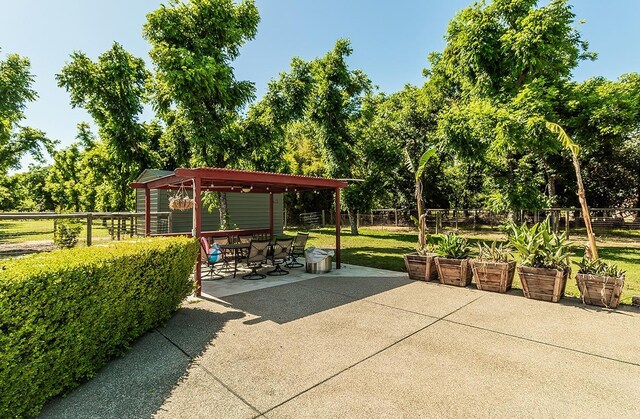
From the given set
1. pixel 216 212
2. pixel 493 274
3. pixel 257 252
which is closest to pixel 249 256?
pixel 257 252

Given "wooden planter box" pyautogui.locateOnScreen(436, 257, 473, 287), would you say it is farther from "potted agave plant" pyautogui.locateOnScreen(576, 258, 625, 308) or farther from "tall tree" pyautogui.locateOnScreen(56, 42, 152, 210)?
"tall tree" pyautogui.locateOnScreen(56, 42, 152, 210)

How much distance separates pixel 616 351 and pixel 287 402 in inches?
160

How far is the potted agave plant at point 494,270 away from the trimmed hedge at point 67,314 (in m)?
6.15

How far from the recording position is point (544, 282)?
5.54m

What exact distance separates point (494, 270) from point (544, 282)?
0.85 metres

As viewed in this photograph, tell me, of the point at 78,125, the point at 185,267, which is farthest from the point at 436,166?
the point at 78,125

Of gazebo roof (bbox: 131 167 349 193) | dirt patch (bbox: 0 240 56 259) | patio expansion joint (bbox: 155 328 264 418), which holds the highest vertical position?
gazebo roof (bbox: 131 167 349 193)

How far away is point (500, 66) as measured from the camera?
13.2m

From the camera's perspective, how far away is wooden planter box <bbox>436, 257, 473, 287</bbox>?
6.59m

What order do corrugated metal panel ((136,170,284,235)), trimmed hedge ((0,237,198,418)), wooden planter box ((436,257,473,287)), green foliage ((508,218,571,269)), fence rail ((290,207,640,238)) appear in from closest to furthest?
1. trimmed hedge ((0,237,198,418))
2. green foliage ((508,218,571,269))
3. wooden planter box ((436,257,473,287))
4. corrugated metal panel ((136,170,284,235))
5. fence rail ((290,207,640,238))

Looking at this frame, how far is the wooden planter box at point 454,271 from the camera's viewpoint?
→ 6.59m

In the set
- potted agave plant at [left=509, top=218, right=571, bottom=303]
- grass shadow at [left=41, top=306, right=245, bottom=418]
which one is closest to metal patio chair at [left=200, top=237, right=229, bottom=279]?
grass shadow at [left=41, top=306, right=245, bottom=418]

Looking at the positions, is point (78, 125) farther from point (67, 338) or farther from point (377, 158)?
point (67, 338)

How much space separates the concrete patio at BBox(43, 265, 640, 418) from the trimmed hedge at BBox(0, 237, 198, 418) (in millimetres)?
240
